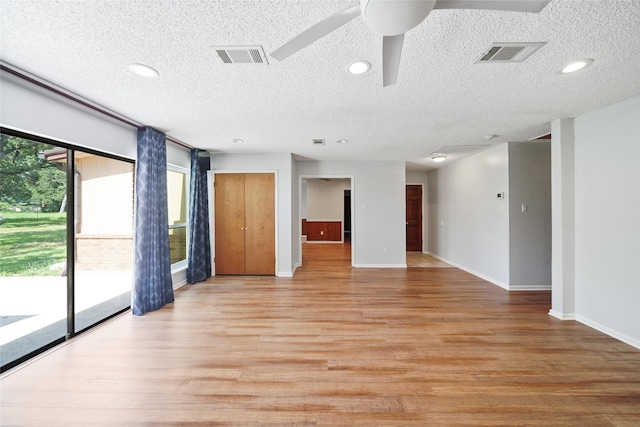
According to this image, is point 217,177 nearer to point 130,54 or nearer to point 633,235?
point 130,54

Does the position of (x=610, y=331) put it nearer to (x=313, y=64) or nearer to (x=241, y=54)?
(x=313, y=64)

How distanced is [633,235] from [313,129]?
3.60 metres

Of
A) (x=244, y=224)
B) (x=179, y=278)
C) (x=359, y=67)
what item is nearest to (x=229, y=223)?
(x=244, y=224)

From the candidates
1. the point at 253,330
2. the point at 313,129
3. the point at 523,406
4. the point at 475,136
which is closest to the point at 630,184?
the point at 475,136

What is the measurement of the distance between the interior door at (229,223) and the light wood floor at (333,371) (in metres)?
1.66

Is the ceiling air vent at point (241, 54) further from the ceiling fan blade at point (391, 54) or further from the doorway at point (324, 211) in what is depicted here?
the doorway at point (324, 211)

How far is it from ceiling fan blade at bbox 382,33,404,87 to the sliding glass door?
2952 mm

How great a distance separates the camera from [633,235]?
251 cm

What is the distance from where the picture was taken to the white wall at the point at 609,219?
2.50 metres

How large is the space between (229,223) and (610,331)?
5553 mm

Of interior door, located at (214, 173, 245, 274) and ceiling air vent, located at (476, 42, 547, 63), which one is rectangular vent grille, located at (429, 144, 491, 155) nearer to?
ceiling air vent, located at (476, 42, 547, 63)

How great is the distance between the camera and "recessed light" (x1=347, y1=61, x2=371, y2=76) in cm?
190

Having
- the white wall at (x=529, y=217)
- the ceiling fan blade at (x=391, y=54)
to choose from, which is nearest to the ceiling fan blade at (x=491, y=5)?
the ceiling fan blade at (x=391, y=54)

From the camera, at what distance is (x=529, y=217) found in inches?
164
